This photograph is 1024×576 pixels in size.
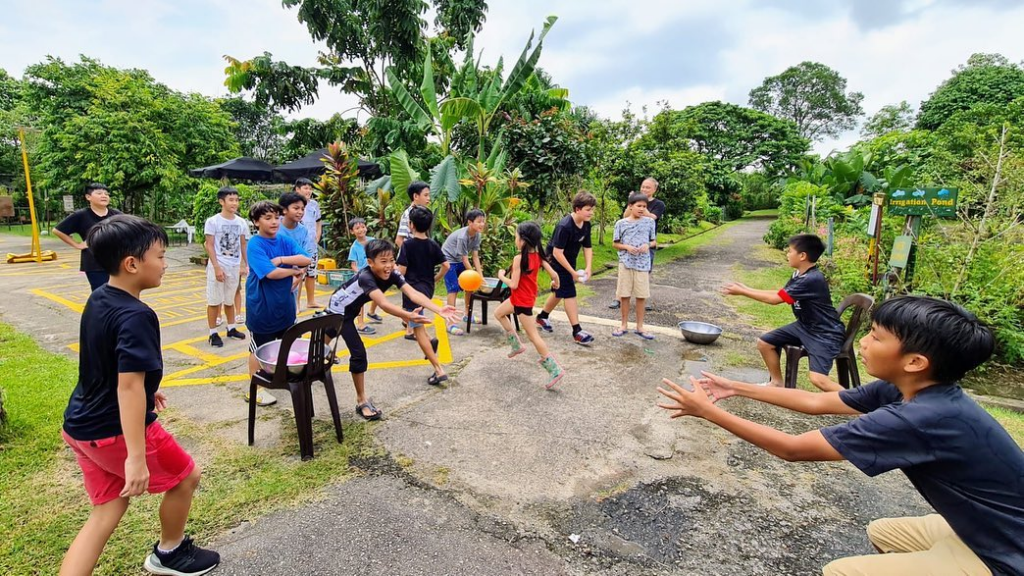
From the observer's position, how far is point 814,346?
12.7ft

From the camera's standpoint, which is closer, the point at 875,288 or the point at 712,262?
the point at 875,288

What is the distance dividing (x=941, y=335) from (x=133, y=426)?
2885mm

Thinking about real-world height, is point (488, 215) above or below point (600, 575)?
above

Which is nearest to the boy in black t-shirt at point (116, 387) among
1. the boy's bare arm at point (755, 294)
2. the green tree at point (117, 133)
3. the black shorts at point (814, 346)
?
the boy's bare arm at point (755, 294)

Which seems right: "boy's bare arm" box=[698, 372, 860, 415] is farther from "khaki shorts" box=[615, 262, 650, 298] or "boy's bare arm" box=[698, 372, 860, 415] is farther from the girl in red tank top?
"khaki shorts" box=[615, 262, 650, 298]

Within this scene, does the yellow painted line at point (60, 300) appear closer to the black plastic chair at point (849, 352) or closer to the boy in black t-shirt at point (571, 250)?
the boy in black t-shirt at point (571, 250)

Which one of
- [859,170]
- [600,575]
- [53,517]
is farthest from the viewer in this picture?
[859,170]

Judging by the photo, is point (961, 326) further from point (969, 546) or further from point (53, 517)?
point (53, 517)

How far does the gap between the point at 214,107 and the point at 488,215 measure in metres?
19.0

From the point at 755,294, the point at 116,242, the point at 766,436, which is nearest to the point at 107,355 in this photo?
the point at 116,242

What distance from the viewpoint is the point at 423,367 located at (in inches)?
198

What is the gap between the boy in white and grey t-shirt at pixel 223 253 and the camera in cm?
539


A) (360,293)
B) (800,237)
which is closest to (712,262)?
(800,237)

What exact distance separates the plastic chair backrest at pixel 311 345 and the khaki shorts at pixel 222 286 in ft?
9.80
